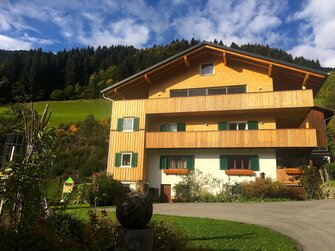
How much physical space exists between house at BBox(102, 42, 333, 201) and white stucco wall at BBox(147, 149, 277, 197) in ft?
0.24

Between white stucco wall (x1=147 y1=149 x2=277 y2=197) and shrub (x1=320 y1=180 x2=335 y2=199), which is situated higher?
white stucco wall (x1=147 y1=149 x2=277 y2=197)

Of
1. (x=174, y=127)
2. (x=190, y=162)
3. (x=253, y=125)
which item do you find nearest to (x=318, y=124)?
(x=253, y=125)

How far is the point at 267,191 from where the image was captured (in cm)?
2322

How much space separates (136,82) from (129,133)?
5101 millimetres

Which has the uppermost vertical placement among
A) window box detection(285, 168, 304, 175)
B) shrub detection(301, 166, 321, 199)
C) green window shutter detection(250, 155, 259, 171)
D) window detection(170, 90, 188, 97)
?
window detection(170, 90, 188, 97)

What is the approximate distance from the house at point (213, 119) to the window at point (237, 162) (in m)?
0.08

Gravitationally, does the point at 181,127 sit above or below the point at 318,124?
below

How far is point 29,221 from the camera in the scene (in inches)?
264

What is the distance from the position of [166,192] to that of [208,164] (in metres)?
4.13

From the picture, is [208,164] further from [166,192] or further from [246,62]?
[246,62]

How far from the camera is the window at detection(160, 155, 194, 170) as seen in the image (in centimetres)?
2773

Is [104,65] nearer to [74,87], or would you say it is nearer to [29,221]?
[74,87]

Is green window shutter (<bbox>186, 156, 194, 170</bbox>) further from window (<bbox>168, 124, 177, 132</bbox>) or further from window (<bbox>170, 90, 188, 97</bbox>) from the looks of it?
window (<bbox>170, 90, 188, 97</bbox>)

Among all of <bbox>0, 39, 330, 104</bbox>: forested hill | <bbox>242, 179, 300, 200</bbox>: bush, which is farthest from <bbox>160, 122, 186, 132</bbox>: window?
<bbox>0, 39, 330, 104</bbox>: forested hill
